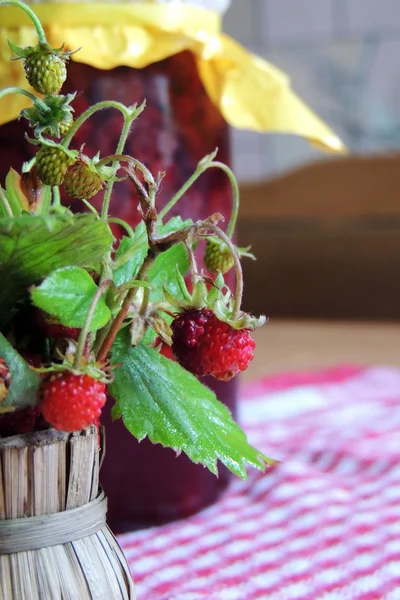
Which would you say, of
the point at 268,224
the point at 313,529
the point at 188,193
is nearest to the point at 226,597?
Result: the point at 313,529

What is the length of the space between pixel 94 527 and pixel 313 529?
216 mm

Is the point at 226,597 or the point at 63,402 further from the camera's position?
A: the point at 226,597

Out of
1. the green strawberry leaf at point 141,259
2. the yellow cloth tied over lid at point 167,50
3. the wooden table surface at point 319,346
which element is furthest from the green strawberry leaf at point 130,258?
the wooden table surface at point 319,346

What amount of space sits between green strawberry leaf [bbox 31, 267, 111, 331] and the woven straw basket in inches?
1.4

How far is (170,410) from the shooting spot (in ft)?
0.95

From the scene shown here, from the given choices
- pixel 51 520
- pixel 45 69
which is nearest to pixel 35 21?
pixel 45 69

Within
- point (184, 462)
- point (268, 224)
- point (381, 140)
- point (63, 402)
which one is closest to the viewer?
point (63, 402)

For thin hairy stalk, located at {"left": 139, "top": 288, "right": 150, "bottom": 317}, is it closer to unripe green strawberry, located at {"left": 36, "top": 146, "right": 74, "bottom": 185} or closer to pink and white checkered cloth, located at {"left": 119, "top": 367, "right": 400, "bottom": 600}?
unripe green strawberry, located at {"left": 36, "top": 146, "right": 74, "bottom": 185}

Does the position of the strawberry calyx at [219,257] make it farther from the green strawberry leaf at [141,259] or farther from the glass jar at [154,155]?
the glass jar at [154,155]

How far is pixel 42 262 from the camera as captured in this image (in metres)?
0.27

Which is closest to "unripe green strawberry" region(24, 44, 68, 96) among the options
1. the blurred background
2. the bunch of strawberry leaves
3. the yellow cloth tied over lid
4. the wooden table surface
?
the bunch of strawberry leaves

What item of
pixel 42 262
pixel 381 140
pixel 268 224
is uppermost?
pixel 42 262

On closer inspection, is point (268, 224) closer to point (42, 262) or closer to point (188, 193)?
point (188, 193)

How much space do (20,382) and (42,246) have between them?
0.04 m
